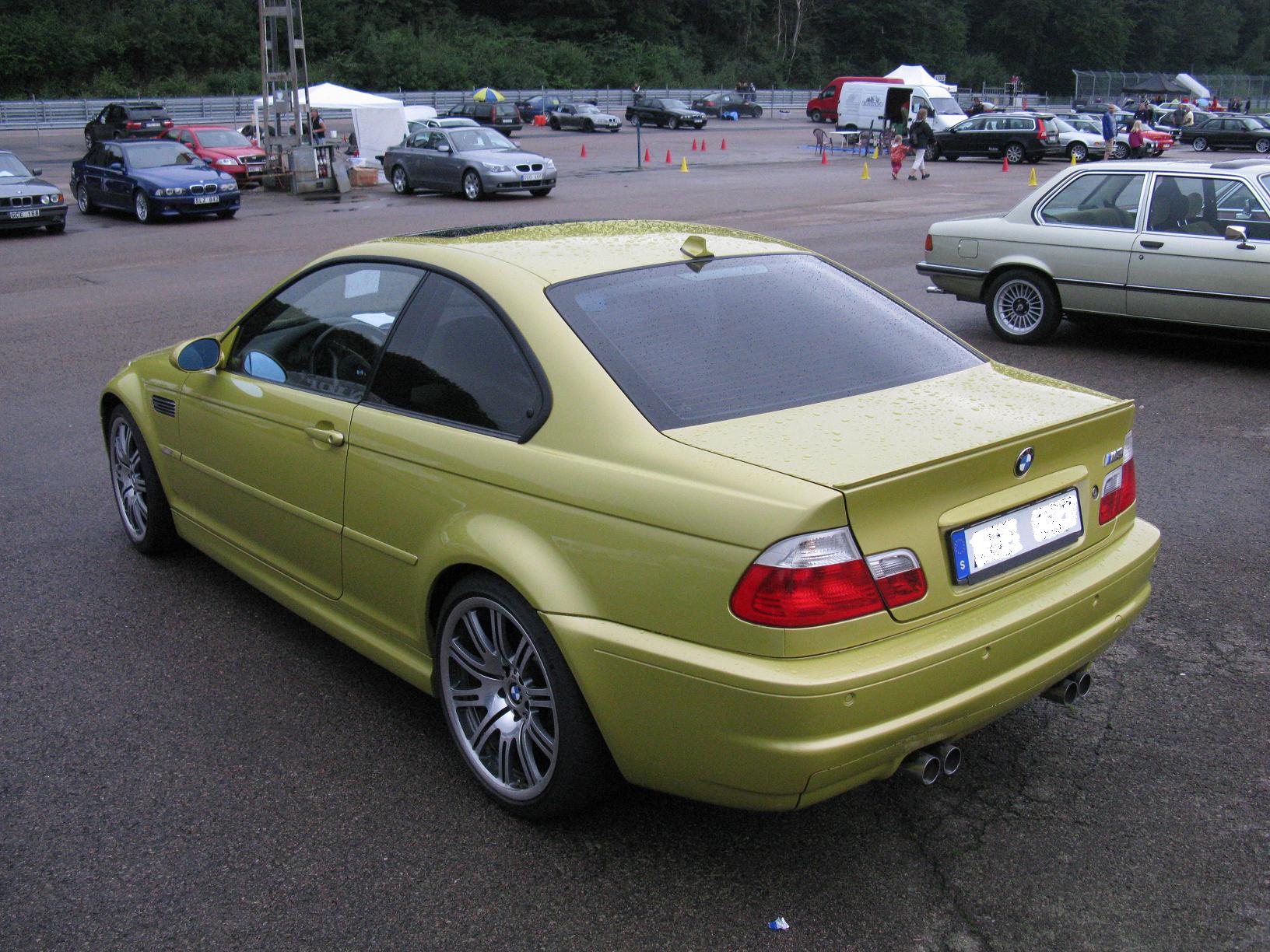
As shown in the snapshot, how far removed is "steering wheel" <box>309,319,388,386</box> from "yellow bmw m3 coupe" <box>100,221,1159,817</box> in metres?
0.02

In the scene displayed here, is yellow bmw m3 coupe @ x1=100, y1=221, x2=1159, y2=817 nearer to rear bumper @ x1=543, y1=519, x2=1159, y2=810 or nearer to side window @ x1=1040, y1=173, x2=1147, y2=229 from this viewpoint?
rear bumper @ x1=543, y1=519, x2=1159, y2=810

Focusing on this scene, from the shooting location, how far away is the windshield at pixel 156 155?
22.0m

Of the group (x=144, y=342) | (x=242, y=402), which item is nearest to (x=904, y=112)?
(x=144, y=342)

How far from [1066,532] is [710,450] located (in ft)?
3.51

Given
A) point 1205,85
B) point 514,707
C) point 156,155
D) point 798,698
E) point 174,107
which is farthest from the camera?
point 1205,85

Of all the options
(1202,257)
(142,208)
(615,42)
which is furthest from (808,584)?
(615,42)

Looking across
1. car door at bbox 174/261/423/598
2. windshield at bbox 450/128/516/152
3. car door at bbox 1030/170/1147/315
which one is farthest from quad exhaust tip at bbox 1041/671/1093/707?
windshield at bbox 450/128/516/152

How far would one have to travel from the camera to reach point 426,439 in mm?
3350

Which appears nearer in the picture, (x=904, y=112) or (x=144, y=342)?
(x=144, y=342)

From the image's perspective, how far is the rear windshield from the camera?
122 inches

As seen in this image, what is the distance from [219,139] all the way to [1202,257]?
83.2 feet

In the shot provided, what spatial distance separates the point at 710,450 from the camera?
2.81 m

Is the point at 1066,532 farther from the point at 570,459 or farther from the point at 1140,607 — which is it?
the point at 570,459

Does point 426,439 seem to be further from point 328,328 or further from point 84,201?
point 84,201
